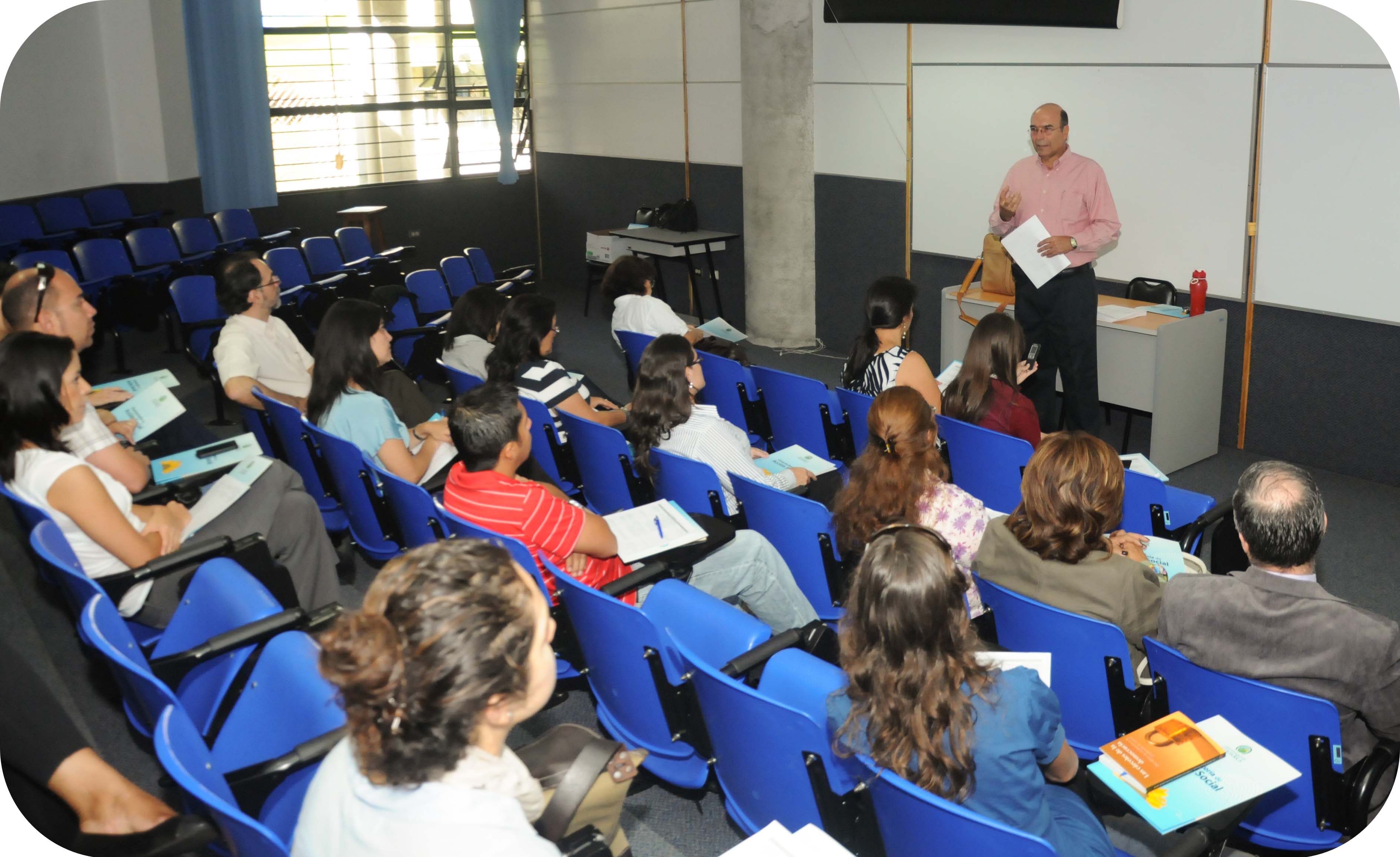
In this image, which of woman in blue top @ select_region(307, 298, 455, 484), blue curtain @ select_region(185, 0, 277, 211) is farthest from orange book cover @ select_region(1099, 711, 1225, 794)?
blue curtain @ select_region(185, 0, 277, 211)

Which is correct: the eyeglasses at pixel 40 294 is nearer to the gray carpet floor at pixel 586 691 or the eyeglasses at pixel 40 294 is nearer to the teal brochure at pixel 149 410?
the teal brochure at pixel 149 410

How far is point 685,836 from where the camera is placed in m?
2.74

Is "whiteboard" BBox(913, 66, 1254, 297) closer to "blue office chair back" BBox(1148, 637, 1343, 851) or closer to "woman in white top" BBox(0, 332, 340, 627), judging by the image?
"blue office chair back" BBox(1148, 637, 1343, 851)

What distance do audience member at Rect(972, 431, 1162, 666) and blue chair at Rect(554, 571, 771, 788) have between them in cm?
71

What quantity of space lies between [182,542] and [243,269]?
2.06 metres

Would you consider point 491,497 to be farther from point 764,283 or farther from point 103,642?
point 764,283

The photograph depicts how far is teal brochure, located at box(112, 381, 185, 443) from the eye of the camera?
3814 mm

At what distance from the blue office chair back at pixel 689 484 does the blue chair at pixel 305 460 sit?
1.23 meters

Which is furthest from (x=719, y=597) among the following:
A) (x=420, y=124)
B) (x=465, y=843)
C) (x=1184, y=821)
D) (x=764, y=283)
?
(x=420, y=124)

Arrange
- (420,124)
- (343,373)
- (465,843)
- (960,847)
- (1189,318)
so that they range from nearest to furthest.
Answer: (465,843) < (960,847) < (343,373) < (1189,318) < (420,124)

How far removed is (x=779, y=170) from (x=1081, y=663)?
601 centimetres

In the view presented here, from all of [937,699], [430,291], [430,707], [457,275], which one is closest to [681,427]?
[937,699]

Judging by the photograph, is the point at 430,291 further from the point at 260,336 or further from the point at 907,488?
the point at 907,488

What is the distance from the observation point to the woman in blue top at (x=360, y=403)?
3.79m
